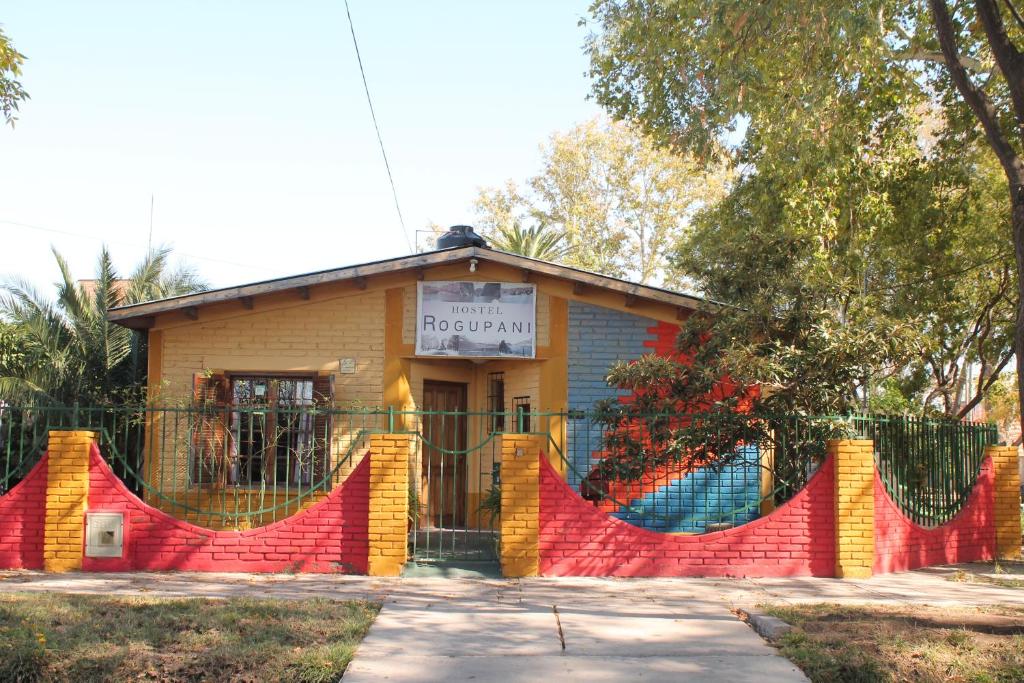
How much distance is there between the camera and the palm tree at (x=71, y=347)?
15727mm

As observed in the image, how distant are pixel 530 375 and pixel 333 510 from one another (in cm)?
458

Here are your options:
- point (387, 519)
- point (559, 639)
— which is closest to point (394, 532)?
point (387, 519)

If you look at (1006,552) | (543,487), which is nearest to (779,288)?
(543,487)

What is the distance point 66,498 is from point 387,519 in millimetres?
3390

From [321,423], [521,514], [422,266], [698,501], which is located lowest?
[698,501]

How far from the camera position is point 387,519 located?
423 inches

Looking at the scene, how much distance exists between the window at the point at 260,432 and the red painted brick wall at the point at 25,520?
260cm

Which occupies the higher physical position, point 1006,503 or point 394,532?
point 1006,503

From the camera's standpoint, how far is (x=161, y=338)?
14031mm

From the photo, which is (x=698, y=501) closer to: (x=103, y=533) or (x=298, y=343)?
(x=298, y=343)

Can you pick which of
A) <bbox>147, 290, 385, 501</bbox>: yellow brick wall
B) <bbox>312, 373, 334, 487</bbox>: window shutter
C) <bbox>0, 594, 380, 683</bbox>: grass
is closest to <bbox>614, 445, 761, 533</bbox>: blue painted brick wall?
<bbox>147, 290, 385, 501</bbox>: yellow brick wall

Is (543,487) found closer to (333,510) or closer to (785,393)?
(333,510)

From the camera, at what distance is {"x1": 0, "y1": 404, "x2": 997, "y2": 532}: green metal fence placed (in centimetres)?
1166

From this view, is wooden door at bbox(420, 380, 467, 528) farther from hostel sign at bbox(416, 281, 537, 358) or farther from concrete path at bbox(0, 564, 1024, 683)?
concrete path at bbox(0, 564, 1024, 683)
